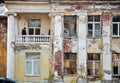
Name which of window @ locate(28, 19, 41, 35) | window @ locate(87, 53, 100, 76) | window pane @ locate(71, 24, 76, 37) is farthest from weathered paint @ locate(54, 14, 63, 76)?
window @ locate(87, 53, 100, 76)

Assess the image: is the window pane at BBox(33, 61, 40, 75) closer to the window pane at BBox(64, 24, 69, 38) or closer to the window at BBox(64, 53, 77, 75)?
the window at BBox(64, 53, 77, 75)

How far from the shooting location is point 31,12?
39.3m

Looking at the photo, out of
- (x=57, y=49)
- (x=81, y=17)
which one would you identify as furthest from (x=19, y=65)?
(x=81, y=17)

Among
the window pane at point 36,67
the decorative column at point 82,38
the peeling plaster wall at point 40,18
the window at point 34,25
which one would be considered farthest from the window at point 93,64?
the window at point 34,25

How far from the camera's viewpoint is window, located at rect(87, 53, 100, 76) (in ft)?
127

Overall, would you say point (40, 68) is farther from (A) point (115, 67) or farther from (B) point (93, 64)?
(A) point (115, 67)

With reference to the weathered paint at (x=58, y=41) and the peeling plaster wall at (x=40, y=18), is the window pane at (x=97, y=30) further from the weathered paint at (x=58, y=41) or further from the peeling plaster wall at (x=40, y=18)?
the peeling plaster wall at (x=40, y=18)

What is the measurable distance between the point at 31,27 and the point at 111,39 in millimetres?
7178

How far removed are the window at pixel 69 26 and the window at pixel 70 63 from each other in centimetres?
171

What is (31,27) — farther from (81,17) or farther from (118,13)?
(118,13)

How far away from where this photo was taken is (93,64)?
127 feet

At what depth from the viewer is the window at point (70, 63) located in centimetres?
3881

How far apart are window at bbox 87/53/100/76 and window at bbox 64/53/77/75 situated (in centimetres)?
124

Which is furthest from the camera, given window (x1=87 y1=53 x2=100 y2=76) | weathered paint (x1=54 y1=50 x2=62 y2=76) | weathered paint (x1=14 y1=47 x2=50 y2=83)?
weathered paint (x1=14 y1=47 x2=50 y2=83)
